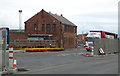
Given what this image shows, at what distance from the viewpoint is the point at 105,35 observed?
40.0m

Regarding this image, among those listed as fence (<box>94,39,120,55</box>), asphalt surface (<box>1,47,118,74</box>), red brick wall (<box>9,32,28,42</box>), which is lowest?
asphalt surface (<box>1,47,118,74</box>)

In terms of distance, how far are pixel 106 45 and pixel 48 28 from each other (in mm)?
24979

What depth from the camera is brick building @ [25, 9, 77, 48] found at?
172 feet

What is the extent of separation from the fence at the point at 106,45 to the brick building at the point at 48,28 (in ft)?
64.7

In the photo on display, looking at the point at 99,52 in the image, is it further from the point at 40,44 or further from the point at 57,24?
the point at 57,24

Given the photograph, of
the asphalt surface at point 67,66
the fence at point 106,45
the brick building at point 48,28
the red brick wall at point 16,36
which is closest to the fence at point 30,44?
the brick building at point 48,28

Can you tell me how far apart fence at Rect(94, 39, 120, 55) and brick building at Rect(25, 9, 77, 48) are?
19714 mm

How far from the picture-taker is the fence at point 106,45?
91.7ft

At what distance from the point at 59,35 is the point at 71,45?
267 inches

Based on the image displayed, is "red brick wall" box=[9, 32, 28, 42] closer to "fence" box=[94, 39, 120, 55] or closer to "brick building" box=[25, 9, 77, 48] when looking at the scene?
"brick building" box=[25, 9, 77, 48]

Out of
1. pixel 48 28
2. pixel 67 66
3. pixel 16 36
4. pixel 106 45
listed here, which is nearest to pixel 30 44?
pixel 16 36

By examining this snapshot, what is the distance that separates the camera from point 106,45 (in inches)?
1208

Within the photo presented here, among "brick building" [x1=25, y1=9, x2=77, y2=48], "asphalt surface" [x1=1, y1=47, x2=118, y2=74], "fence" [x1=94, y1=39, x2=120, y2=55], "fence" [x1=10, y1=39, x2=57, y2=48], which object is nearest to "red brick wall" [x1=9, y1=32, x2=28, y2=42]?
"brick building" [x1=25, y1=9, x2=77, y2=48]

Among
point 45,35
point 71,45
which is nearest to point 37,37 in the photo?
point 45,35
